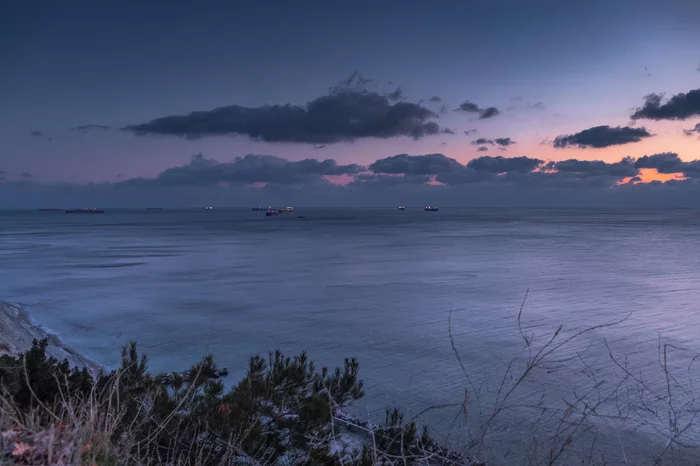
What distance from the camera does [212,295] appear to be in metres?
23.8

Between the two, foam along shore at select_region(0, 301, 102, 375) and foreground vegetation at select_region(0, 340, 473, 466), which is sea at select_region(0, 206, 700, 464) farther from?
foreground vegetation at select_region(0, 340, 473, 466)

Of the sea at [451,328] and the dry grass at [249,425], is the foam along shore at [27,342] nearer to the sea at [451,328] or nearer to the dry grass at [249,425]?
the sea at [451,328]

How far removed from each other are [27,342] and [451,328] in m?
12.5

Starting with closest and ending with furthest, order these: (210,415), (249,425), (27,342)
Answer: (249,425) → (210,415) → (27,342)

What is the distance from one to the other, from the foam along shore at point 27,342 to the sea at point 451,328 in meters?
0.54

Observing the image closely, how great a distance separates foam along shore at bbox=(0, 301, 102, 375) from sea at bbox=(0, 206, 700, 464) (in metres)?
0.54

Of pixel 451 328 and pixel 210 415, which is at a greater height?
pixel 210 415

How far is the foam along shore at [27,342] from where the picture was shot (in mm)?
11000

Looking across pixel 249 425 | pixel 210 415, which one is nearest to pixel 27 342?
pixel 210 415

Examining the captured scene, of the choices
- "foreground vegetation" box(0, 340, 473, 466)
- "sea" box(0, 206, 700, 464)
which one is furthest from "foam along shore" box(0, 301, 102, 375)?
"foreground vegetation" box(0, 340, 473, 466)

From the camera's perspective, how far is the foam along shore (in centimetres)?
1100

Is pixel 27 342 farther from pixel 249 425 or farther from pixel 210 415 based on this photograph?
pixel 249 425

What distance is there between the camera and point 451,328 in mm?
17531

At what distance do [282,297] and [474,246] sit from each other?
3275 cm
